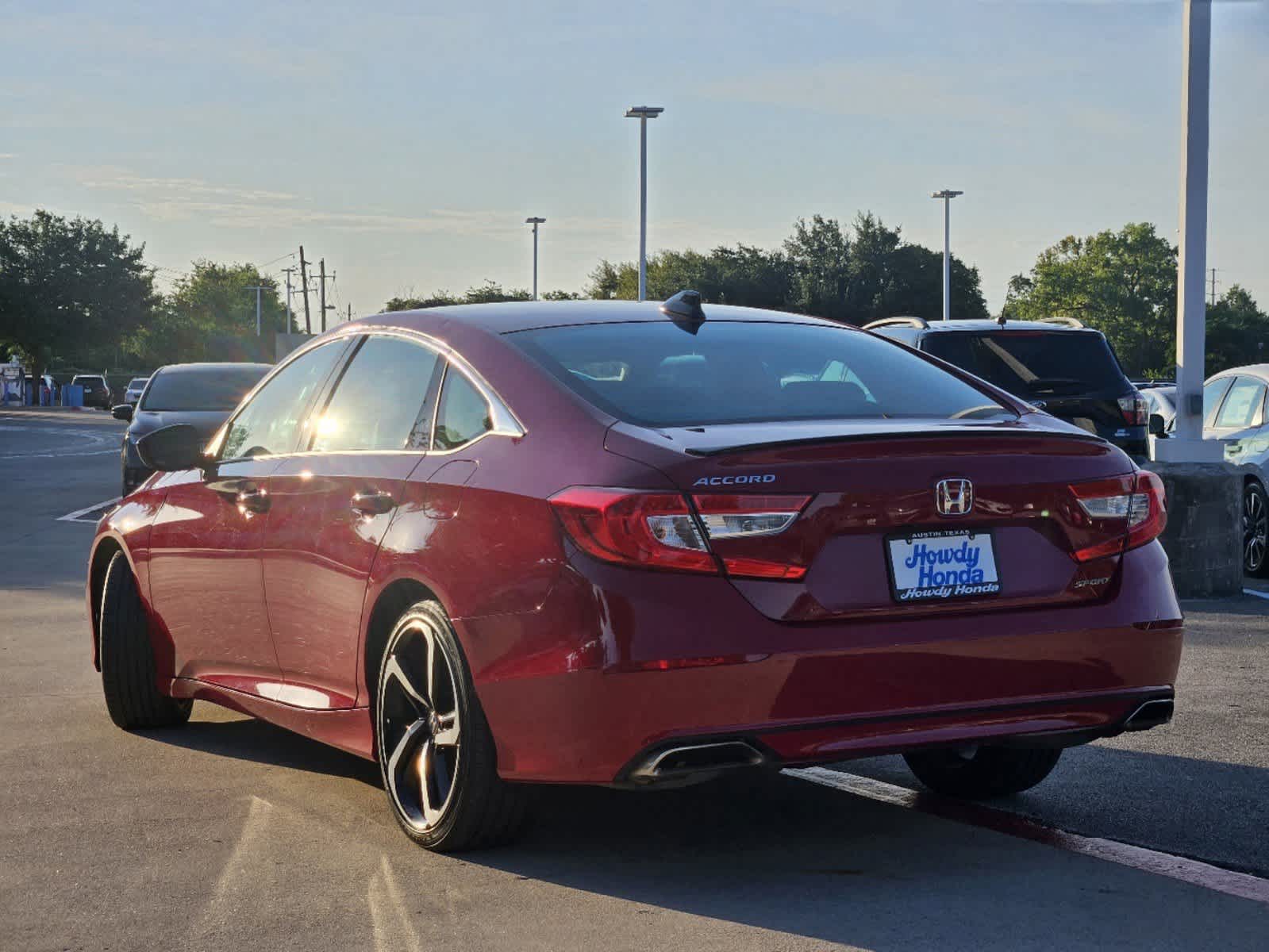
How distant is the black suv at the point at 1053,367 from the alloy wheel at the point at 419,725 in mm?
7812

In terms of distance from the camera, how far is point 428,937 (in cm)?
430

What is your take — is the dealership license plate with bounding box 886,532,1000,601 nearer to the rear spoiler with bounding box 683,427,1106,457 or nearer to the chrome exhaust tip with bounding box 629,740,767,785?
the rear spoiler with bounding box 683,427,1106,457

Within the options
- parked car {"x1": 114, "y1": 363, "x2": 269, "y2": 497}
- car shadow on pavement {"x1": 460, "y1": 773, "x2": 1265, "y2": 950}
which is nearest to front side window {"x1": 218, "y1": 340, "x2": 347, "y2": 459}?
car shadow on pavement {"x1": 460, "y1": 773, "x2": 1265, "y2": 950}

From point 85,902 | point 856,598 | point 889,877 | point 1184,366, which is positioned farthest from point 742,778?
point 1184,366

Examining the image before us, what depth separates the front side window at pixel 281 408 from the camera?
618 cm

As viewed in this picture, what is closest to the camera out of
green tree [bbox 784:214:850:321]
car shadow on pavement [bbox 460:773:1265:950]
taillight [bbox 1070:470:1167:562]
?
car shadow on pavement [bbox 460:773:1265:950]

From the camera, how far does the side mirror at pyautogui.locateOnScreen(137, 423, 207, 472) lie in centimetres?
658

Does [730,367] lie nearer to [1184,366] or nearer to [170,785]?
[170,785]

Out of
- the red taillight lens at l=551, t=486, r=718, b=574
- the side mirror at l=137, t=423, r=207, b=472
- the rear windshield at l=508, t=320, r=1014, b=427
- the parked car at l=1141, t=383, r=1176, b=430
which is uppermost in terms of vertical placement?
the rear windshield at l=508, t=320, r=1014, b=427

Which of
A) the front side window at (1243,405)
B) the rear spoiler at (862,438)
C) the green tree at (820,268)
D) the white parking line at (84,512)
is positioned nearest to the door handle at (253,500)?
the rear spoiler at (862,438)

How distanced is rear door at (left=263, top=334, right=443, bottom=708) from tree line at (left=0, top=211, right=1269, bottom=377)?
2294 centimetres

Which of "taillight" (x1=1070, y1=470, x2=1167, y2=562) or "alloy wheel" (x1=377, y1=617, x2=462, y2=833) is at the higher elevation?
"taillight" (x1=1070, y1=470, x2=1167, y2=562)

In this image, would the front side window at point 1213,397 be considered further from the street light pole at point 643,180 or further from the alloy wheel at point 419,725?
the street light pole at point 643,180

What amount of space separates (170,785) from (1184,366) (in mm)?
8486
